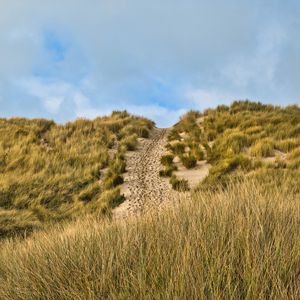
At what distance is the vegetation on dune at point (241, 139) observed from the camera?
12047 mm

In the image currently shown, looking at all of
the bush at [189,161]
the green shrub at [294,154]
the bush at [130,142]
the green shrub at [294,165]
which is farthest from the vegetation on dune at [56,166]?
the green shrub at [294,154]

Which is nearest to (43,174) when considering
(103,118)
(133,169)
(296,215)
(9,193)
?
(9,193)

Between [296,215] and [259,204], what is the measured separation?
0.51m

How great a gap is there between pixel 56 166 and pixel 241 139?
6451 millimetres

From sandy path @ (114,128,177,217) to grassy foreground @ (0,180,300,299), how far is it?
430cm

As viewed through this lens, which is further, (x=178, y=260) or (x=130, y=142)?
(x=130, y=142)

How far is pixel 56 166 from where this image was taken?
15.5 m

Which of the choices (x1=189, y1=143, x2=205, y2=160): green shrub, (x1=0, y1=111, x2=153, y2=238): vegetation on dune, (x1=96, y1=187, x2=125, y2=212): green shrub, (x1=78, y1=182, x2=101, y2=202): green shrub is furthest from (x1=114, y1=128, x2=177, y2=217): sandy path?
(x1=189, y1=143, x2=205, y2=160): green shrub

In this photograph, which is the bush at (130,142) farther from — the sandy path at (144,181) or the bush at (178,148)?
the bush at (178,148)

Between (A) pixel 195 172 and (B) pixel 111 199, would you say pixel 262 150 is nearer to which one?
(A) pixel 195 172

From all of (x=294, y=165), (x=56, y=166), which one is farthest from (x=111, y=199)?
(x=294, y=165)

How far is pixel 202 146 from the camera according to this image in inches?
630

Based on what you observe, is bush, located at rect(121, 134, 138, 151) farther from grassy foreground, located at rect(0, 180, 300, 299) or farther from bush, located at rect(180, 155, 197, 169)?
grassy foreground, located at rect(0, 180, 300, 299)

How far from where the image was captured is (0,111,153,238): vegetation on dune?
38.9 ft
